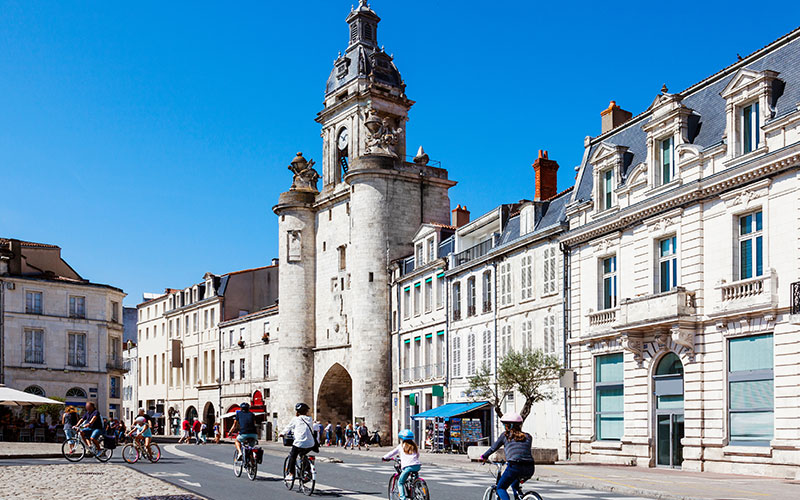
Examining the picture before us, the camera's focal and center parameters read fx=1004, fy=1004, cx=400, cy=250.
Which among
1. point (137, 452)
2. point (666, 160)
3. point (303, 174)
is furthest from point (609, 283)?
point (303, 174)

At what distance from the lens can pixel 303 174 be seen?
203ft

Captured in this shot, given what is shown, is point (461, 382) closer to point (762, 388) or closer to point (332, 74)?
point (762, 388)

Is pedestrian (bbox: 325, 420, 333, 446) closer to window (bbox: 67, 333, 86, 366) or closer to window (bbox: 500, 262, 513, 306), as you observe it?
window (bbox: 67, 333, 86, 366)

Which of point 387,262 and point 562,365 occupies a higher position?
point 387,262

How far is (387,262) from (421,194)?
473cm

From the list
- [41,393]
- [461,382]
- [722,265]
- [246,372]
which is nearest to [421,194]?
[461,382]

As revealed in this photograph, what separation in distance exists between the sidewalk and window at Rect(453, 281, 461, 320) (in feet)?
54.1

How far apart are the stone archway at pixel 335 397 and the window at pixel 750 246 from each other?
1380 inches

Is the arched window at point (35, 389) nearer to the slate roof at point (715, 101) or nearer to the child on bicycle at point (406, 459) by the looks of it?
the slate roof at point (715, 101)

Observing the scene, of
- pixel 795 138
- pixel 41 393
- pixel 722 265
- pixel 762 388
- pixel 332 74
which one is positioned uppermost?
pixel 332 74

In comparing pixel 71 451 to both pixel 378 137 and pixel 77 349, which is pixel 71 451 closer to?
pixel 378 137

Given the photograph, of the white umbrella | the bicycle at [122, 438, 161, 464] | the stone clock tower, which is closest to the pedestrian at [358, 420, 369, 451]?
the stone clock tower

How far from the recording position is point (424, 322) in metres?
47.7

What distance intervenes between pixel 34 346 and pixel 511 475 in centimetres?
5529
